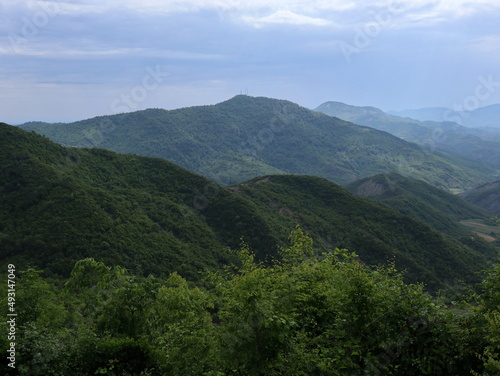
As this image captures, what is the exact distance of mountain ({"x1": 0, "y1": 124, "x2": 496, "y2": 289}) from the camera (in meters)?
39.6

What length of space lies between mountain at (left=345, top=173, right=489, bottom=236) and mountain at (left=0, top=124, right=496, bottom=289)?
97.7 ft

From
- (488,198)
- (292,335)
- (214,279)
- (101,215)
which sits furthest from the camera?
(488,198)

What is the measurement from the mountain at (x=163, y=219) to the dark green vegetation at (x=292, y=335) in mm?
25862

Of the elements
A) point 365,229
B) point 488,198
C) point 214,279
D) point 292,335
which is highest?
point 214,279

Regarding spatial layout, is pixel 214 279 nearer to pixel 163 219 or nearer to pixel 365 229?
pixel 163 219

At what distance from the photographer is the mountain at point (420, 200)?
11693 cm

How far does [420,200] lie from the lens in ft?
473

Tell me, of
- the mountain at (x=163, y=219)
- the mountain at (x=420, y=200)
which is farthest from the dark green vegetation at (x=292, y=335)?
the mountain at (x=420, y=200)

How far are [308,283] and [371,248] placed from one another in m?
53.0

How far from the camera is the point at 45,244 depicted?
3712 cm

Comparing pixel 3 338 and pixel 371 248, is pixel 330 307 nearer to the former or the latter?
pixel 3 338

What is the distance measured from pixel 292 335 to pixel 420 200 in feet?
500

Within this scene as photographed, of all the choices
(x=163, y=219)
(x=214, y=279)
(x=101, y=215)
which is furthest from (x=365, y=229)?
(x=214, y=279)

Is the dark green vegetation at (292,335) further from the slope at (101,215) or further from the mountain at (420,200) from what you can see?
the mountain at (420,200)
